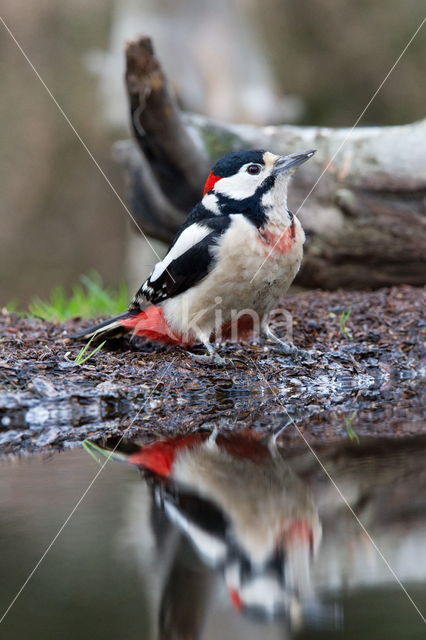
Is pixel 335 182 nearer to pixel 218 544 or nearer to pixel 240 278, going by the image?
pixel 240 278

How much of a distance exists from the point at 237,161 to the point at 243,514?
6.92 feet

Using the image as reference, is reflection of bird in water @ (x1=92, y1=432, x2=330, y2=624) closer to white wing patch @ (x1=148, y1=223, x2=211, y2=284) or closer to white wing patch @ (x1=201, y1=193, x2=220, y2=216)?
white wing patch @ (x1=148, y1=223, x2=211, y2=284)

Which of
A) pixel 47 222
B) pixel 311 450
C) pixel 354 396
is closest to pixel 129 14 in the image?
pixel 47 222

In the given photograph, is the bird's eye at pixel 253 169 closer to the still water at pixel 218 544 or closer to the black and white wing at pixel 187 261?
the black and white wing at pixel 187 261

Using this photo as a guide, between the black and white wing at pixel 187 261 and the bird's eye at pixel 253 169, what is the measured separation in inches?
9.5

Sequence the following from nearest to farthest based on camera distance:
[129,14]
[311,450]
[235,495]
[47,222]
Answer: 1. [235,495]
2. [311,450]
3. [129,14]
4. [47,222]

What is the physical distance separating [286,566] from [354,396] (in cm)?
183

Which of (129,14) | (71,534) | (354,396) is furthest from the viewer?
(129,14)

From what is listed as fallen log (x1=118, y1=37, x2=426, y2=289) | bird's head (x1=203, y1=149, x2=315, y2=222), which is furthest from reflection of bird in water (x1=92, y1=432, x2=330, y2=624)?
fallen log (x1=118, y1=37, x2=426, y2=289)

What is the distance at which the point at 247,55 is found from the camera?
9172 mm

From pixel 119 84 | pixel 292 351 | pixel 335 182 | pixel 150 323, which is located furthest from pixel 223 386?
pixel 119 84

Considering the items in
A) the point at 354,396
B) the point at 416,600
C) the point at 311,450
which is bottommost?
the point at 416,600

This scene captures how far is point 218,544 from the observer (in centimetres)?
195

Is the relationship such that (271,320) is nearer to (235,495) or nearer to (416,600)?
(235,495)
